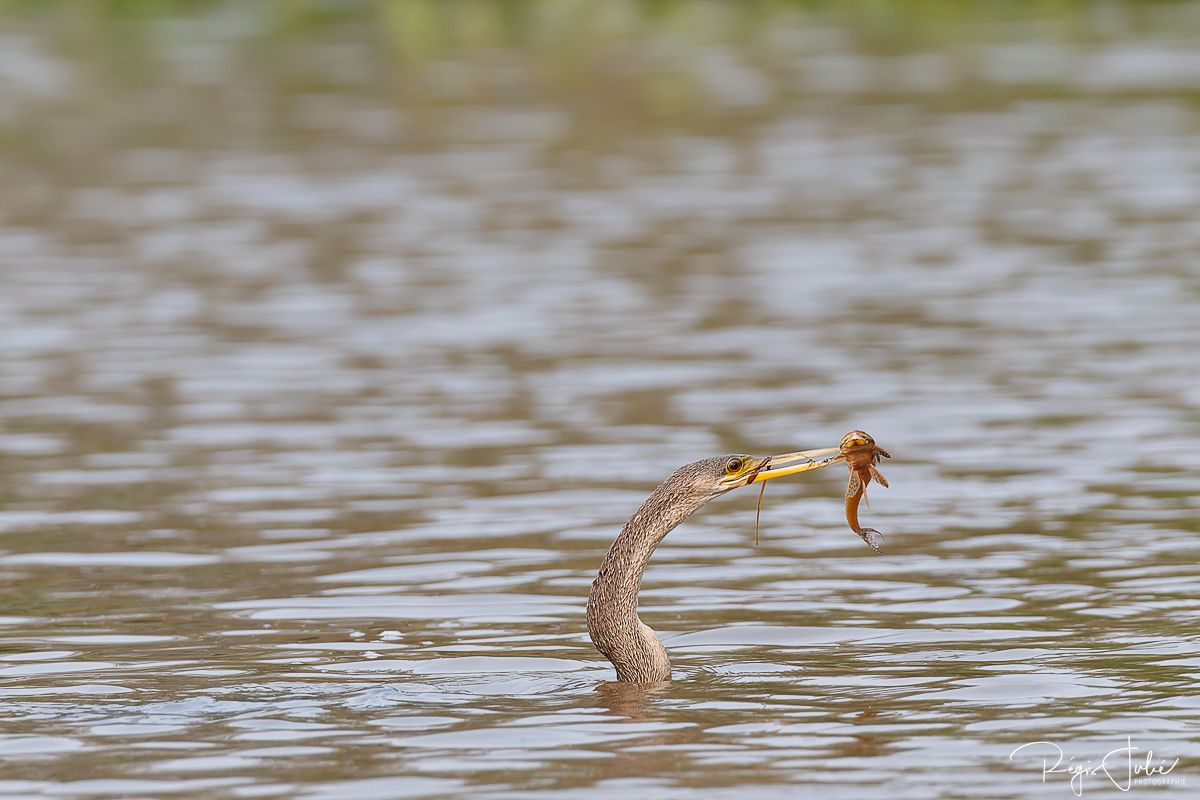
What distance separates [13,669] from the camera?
898 centimetres

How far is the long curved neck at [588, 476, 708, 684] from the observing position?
8.57m

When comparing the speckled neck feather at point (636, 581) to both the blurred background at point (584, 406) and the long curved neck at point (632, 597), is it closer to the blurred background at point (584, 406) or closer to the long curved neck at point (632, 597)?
the long curved neck at point (632, 597)

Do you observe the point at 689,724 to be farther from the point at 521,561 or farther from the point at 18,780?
the point at 521,561

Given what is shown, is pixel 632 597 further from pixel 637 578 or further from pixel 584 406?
pixel 584 406

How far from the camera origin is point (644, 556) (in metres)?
8.66

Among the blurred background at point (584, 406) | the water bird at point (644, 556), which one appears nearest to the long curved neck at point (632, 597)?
the water bird at point (644, 556)

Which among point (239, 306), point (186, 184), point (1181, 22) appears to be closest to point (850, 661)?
point (239, 306)

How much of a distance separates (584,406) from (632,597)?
17.8 feet

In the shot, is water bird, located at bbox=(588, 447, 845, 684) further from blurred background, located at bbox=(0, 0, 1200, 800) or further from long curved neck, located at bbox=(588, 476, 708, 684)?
blurred background, located at bbox=(0, 0, 1200, 800)

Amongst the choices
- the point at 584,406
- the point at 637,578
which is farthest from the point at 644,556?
the point at 584,406

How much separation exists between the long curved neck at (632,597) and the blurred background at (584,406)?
0.16 metres

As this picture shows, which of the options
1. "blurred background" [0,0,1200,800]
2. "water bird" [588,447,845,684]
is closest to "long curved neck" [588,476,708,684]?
"water bird" [588,447,845,684]

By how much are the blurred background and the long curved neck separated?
0.16m

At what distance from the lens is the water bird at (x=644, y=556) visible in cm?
858
